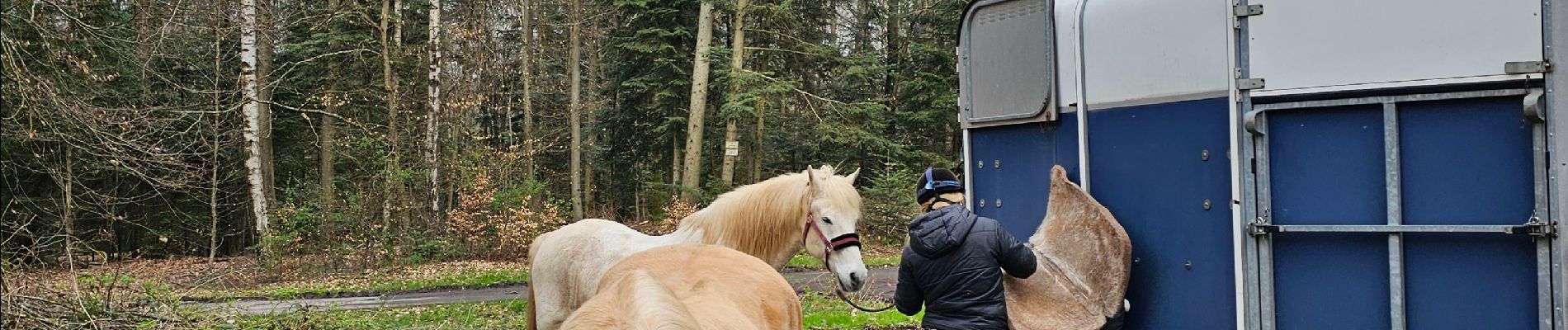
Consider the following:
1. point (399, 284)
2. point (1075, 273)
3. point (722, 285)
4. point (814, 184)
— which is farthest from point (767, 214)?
point (399, 284)

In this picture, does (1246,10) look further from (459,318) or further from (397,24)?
(397,24)

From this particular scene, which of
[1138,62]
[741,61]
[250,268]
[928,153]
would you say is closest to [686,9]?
[741,61]

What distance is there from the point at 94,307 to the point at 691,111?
49.7 feet

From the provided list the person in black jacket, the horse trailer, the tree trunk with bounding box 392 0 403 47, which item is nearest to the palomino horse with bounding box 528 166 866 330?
the person in black jacket

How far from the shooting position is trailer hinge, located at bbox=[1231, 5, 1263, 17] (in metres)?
4.25

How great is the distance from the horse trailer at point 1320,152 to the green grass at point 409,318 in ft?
17.3

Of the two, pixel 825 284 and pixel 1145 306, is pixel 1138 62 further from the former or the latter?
pixel 825 284

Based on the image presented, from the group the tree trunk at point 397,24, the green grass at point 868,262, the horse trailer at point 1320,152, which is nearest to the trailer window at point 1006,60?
the horse trailer at point 1320,152

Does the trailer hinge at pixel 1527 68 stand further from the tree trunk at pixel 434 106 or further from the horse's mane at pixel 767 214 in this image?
the tree trunk at pixel 434 106

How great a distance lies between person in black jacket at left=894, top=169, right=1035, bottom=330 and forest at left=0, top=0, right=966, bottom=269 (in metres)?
11.4

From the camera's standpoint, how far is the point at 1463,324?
3975 mm

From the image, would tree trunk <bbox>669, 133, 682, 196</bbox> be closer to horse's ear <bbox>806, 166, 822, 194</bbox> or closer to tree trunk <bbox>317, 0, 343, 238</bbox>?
tree trunk <bbox>317, 0, 343, 238</bbox>

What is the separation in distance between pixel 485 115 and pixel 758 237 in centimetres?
2402

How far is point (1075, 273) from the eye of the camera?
496 centimetres
